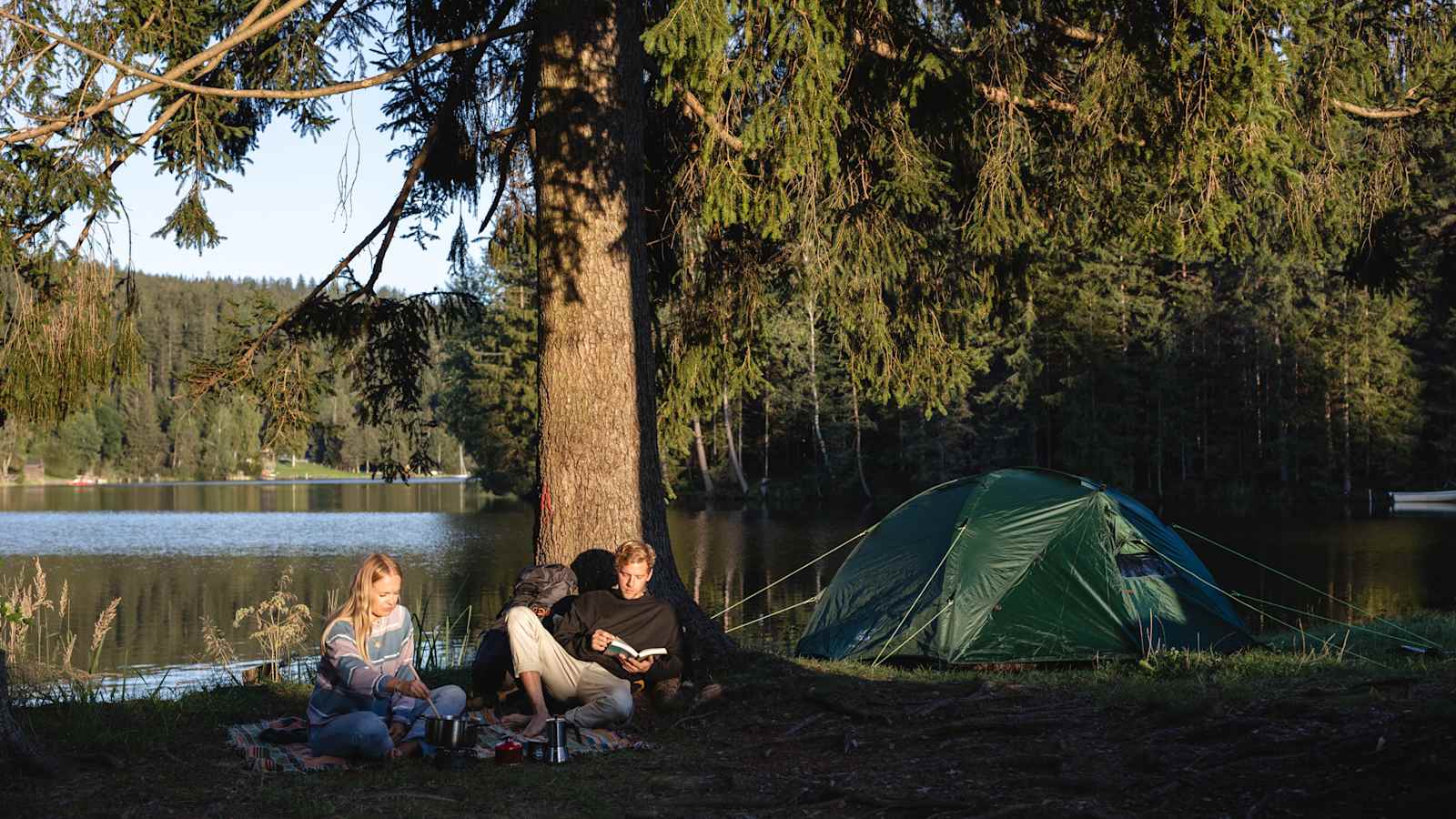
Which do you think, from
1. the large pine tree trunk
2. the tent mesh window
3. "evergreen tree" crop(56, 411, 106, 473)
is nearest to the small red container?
the large pine tree trunk

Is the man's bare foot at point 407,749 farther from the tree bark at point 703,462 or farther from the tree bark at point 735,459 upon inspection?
the tree bark at point 735,459

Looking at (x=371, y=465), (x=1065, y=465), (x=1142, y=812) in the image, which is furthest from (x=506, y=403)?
(x=1142, y=812)

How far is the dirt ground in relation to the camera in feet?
14.8

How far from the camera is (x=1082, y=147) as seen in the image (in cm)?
866

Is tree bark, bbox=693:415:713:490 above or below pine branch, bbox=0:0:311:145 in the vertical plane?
below

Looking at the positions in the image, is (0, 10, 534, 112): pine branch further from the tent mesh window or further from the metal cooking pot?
the tent mesh window

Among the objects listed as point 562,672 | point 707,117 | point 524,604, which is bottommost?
point 562,672

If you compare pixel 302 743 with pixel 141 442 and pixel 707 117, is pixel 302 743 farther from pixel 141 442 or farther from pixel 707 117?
pixel 141 442

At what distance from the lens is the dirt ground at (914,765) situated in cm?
450

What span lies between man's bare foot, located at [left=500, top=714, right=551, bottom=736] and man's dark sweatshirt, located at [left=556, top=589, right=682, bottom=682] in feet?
1.44

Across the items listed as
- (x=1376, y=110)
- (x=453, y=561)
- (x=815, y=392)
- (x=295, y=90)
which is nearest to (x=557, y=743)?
(x=295, y=90)

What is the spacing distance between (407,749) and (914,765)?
7.70 ft

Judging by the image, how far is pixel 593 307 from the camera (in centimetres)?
773

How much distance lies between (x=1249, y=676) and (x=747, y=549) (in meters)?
21.6
